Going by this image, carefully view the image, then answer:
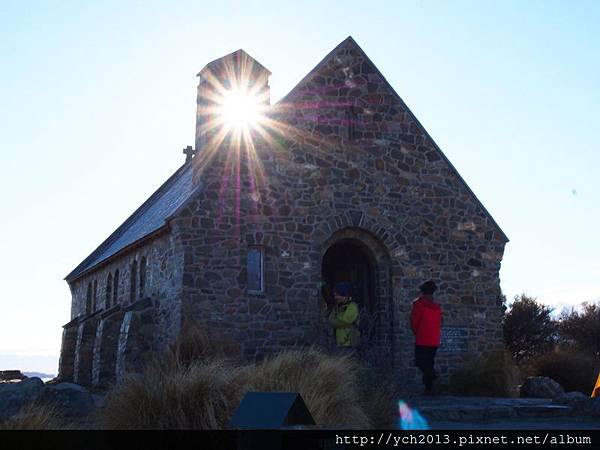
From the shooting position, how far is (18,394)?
11.9 meters

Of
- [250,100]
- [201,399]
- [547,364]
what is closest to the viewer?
[201,399]

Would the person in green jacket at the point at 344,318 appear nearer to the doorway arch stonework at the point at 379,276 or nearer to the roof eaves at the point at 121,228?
the doorway arch stonework at the point at 379,276

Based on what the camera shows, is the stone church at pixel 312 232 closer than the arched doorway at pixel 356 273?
Yes

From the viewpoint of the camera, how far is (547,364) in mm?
20031

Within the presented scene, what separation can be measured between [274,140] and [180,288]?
4311 mm

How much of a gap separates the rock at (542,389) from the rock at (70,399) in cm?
1024

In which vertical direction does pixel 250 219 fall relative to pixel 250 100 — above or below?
below

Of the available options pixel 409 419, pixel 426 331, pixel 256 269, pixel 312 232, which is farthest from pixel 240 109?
pixel 409 419

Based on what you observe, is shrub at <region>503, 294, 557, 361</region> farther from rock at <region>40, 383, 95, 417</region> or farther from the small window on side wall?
rock at <region>40, 383, 95, 417</region>

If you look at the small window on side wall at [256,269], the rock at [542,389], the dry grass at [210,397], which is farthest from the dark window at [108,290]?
the dry grass at [210,397]

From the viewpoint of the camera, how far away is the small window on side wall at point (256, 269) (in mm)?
17109
